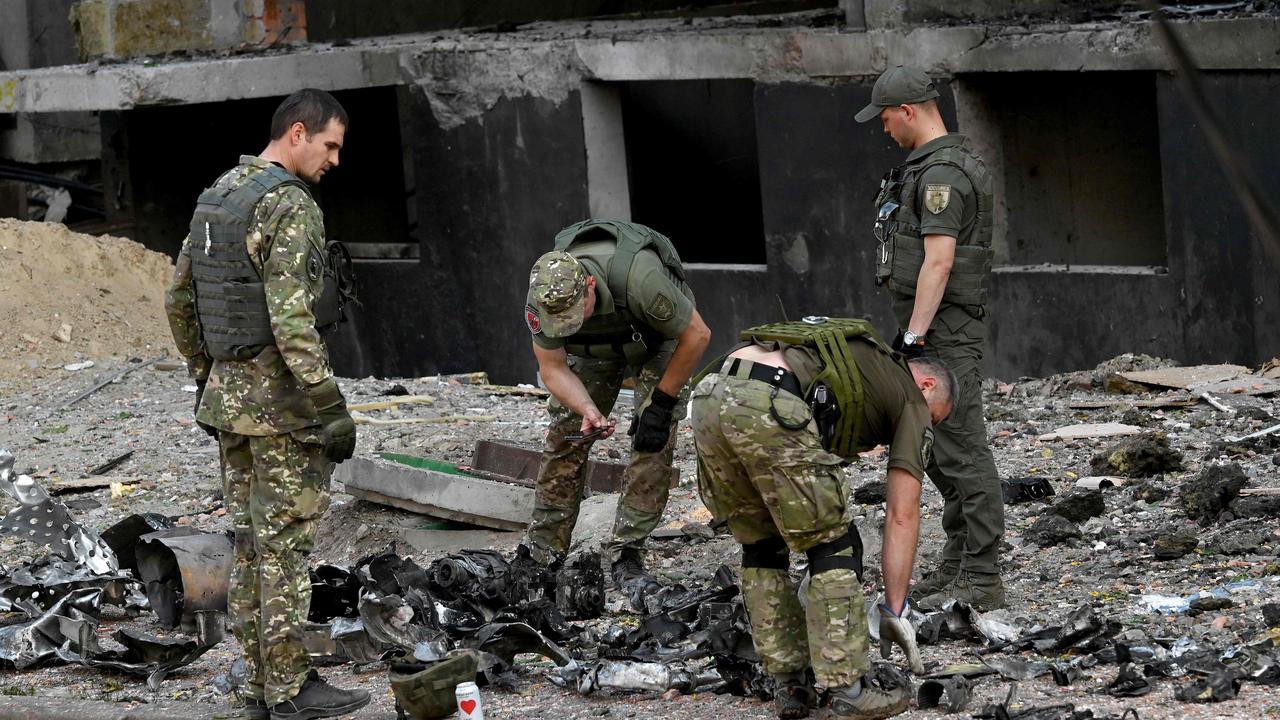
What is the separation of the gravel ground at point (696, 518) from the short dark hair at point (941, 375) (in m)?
0.85

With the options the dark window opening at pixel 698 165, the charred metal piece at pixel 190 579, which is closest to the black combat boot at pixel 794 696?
the charred metal piece at pixel 190 579

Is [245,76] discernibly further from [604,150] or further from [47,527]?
[47,527]

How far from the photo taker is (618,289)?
5477 mm

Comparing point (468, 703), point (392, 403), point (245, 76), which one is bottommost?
point (468, 703)

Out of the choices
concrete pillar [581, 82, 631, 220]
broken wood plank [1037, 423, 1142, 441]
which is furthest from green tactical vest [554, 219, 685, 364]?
→ concrete pillar [581, 82, 631, 220]

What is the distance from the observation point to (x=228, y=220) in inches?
173

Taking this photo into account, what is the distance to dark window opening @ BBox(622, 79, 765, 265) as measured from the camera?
13.1 metres

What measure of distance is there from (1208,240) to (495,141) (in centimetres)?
530

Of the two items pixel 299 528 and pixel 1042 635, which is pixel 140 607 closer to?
pixel 299 528

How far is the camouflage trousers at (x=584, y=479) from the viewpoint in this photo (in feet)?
19.4

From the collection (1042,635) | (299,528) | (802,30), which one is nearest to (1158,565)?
(1042,635)

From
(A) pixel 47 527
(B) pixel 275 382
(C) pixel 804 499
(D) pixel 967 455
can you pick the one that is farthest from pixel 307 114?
(A) pixel 47 527

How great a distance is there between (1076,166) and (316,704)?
6829mm

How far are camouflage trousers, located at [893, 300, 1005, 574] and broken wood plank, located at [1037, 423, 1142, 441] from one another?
2.49 metres
